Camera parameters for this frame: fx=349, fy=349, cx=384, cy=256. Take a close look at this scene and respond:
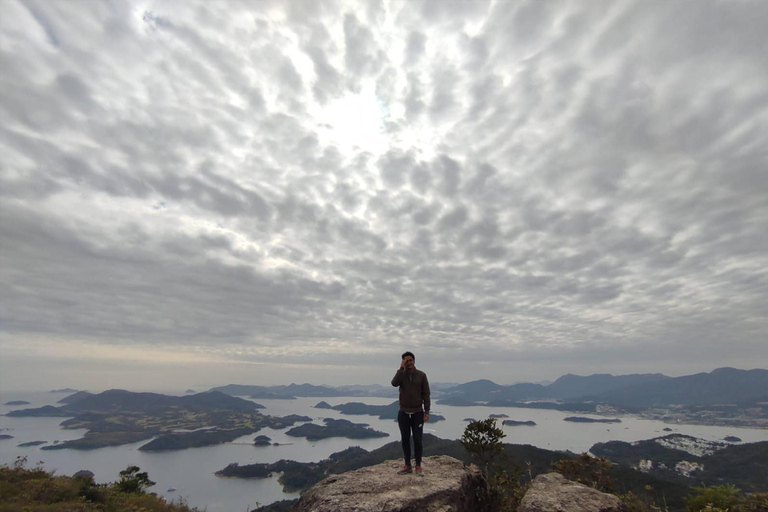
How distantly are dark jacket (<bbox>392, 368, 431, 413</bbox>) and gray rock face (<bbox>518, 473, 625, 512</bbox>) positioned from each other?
10.6 ft

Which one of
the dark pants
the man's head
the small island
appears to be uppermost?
the man's head

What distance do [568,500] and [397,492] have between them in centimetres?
397

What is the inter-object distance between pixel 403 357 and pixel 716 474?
12646 centimetres

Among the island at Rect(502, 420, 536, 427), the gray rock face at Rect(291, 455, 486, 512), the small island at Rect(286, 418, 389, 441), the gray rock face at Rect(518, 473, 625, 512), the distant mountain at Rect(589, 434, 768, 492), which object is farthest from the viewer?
the island at Rect(502, 420, 536, 427)

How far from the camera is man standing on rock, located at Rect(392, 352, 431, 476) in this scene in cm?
973

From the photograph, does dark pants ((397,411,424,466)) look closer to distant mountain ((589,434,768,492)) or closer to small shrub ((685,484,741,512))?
small shrub ((685,484,741,512))

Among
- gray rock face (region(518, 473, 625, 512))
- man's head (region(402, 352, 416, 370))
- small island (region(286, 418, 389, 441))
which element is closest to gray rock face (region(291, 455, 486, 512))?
gray rock face (region(518, 473, 625, 512))

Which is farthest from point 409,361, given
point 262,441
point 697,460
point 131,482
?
point 262,441

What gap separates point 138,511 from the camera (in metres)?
12.8

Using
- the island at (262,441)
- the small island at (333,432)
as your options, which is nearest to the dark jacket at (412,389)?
the island at (262,441)

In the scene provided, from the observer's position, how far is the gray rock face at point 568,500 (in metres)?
7.72

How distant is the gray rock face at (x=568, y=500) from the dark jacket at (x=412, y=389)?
10.6 ft

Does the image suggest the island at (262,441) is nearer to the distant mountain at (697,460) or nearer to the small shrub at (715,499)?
the distant mountain at (697,460)

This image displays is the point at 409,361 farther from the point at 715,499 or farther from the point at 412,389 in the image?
the point at 715,499
